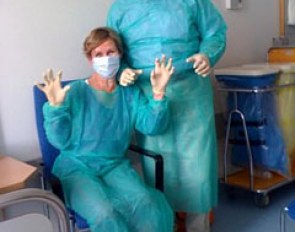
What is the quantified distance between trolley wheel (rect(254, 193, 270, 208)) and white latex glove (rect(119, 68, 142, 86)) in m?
1.36

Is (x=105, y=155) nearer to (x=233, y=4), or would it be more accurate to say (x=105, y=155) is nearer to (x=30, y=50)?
(x=30, y=50)

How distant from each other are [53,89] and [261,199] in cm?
178

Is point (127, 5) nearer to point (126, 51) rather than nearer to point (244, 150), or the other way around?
point (126, 51)

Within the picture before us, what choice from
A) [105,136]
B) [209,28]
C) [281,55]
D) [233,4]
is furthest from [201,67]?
[281,55]

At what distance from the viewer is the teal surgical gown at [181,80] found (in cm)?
220

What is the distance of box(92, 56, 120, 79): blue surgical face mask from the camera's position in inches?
80.3

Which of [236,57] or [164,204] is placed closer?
[164,204]

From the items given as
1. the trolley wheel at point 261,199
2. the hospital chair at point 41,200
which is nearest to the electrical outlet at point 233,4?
the trolley wheel at point 261,199

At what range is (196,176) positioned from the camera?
2311 millimetres

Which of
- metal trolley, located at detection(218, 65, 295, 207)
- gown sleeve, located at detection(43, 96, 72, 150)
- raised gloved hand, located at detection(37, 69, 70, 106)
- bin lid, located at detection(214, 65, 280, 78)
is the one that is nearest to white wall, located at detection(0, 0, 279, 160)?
gown sleeve, located at detection(43, 96, 72, 150)

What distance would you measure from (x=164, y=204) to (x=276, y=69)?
51.6 inches

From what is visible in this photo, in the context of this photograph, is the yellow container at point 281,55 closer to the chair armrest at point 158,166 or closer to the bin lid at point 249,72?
the bin lid at point 249,72

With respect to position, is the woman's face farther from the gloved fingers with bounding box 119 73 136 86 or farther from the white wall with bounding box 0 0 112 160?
the white wall with bounding box 0 0 112 160

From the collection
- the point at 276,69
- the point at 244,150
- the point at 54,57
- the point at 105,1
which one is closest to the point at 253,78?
the point at 276,69
